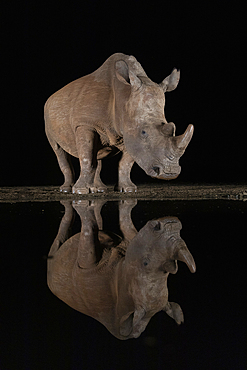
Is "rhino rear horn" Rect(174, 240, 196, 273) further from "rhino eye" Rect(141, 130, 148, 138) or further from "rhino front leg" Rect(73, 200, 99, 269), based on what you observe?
"rhino eye" Rect(141, 130, 148, 138)

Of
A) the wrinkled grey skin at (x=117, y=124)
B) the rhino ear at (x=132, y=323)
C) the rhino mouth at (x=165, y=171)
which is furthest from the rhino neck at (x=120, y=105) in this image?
the rhino ear at (x=132, y=323)

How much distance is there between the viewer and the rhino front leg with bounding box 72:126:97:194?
12.8 feet

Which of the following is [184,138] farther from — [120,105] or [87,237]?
[87,237]

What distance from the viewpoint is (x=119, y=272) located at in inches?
55.0

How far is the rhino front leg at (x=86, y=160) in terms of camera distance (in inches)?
154

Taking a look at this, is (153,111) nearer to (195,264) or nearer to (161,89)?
(161,89)

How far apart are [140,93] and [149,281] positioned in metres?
2.40

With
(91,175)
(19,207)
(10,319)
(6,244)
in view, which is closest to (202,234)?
(6,244)

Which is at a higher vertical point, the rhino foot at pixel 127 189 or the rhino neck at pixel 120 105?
the rhino neck at pixel 120 105

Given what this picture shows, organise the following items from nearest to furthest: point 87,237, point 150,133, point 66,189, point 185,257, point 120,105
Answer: point 185,257
point 87,237
point 150,133
point 120,105
point 66,189

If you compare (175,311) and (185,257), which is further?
(185,257)

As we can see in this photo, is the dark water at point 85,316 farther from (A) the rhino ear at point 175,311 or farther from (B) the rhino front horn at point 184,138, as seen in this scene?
(B) the rhino front horn at point 184,138

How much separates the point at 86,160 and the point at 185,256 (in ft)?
8.26

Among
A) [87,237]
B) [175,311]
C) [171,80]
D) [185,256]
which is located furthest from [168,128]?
[175,311]
